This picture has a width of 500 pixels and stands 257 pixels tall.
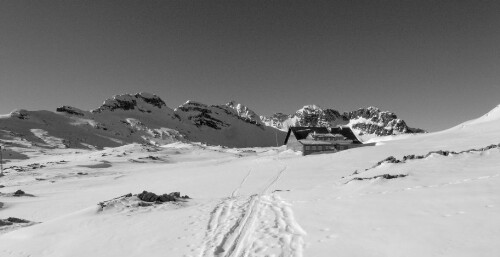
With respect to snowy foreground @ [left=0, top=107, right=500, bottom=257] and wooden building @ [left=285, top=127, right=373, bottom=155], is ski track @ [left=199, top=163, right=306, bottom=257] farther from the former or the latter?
wooden building @ [left=285, top=127, right=373, bottom=155]

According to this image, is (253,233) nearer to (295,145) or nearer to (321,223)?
(321,223)

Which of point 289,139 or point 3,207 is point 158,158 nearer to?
point 289,139

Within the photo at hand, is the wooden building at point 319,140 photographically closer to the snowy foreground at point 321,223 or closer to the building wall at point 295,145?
the building wall at point 295,145

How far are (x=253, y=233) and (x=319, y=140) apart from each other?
59881 mm

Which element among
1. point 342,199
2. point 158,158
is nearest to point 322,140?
point 158,158

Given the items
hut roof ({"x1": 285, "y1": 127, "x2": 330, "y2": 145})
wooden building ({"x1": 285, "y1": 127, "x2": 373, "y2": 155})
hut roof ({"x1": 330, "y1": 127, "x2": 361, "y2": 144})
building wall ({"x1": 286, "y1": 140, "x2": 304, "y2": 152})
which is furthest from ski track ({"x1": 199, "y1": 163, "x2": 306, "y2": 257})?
hut roof ({"x1": 330, "y1": 127, "x2": 361, "y2": 144})

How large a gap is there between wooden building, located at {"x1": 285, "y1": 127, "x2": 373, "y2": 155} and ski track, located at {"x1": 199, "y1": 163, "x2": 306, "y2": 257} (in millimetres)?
50820

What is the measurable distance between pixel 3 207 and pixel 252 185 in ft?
65.6

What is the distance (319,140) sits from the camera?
6919cm

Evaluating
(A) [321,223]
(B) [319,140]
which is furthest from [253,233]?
(B) [319,140]

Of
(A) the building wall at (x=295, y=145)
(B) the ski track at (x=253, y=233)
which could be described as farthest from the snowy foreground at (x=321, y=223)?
(A) the building wall at (x=295, y=145)

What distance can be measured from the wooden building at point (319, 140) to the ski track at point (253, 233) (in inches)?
2001

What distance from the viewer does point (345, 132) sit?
77.6 m

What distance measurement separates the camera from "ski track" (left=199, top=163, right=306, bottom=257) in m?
9.34
